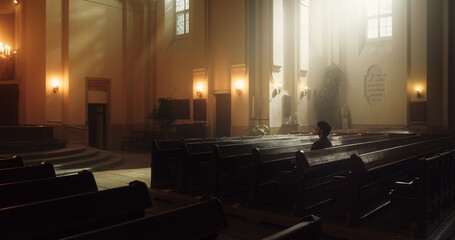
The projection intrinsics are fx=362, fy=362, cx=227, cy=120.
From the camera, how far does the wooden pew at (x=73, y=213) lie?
189 cm

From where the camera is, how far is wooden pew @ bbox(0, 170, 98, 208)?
2.60 m

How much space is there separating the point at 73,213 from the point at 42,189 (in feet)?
2.54

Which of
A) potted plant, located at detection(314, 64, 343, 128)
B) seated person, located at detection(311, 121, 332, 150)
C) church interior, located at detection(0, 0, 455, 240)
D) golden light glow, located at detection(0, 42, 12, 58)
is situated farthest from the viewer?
potted plant, located at detection(314, 64, 343, 128)

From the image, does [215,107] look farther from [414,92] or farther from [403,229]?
[403,229]

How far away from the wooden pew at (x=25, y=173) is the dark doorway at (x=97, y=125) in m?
13.5

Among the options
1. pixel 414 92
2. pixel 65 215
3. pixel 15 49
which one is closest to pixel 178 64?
pixel 15 49

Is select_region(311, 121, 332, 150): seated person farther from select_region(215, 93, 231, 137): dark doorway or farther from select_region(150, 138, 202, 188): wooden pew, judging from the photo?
select_region(215, 93, 231, 137): dark doorway

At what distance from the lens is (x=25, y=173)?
337 centimetres

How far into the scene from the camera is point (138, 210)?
98.7 inches

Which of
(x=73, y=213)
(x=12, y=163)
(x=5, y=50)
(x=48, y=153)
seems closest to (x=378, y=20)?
(x=48, y=153)

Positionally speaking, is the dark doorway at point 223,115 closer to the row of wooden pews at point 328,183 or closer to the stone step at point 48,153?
the stone step at point 48,153

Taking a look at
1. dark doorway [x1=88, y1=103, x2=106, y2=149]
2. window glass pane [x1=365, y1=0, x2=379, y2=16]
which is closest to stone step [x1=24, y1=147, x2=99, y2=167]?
dark doorway [x1=88, y1=103, x2=106, y2=149]

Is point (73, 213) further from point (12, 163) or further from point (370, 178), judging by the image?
point (370, 178)

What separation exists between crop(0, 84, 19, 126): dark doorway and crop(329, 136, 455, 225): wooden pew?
584 inches
